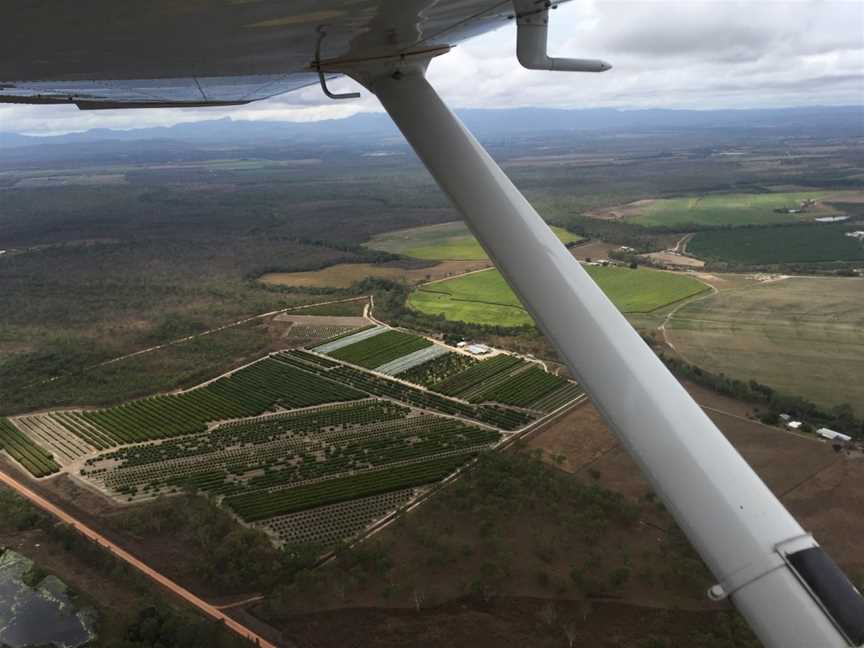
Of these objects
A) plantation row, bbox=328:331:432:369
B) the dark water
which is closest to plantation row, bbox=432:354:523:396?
plantation row, bbox=328:331:432:369

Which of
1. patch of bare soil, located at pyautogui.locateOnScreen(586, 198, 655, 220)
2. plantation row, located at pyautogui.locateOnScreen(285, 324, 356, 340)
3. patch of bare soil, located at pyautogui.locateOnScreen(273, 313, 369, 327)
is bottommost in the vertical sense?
plantation row, located at pyautogui.locateOnScreen(285, 324, 356, 340)

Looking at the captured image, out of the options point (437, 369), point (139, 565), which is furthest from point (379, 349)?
point (139, 565)

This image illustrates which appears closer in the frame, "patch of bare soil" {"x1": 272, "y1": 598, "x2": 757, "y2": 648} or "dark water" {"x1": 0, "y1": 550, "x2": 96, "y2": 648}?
"patch of bare soil" {"x1": 272, "y1": 598, "x2": 757, "y2": 648}

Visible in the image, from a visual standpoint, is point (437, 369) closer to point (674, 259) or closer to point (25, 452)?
point (25, 452)

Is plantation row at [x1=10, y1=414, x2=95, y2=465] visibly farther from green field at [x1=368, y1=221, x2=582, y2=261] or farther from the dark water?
green field at [x1=368, y1=221, x2=582, y2=261]

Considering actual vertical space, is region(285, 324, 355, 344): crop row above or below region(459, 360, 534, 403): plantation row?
above


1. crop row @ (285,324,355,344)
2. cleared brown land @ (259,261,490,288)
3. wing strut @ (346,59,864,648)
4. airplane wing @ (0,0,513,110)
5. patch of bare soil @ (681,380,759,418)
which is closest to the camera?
airplane wing @ (0,0,513,110)
